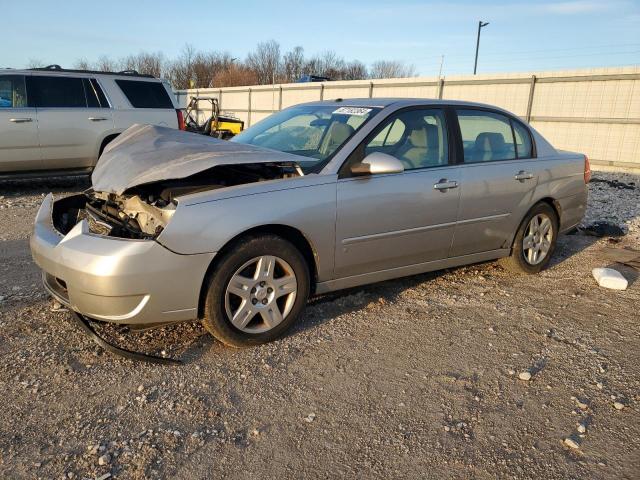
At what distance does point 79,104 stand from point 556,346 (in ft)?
26.6

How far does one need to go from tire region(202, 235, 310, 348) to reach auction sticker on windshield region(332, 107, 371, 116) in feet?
4.51

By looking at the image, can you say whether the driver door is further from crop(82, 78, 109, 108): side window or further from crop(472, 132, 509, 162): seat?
crop(82, 78, 109, 108): side window

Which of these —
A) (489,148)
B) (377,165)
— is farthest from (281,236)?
(489,148)

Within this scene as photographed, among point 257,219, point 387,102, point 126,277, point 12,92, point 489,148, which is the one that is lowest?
point 126,277

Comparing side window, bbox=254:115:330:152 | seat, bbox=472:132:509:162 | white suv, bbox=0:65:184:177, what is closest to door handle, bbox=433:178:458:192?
seat, bbox=472:132:509:162

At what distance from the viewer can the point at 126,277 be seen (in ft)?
9.96

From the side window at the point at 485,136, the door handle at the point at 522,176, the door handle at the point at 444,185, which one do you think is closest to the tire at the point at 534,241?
the door handle at the point at 522,176

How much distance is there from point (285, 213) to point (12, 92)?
6874mm

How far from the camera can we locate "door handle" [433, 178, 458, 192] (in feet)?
14.1

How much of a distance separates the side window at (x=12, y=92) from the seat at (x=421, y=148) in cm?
673

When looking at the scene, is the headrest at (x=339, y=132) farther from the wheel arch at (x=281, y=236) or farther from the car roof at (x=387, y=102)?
the wheel arch at (x=281, y=236)

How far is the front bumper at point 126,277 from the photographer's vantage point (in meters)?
3.04

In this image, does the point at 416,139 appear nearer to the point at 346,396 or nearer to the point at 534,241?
the point at 534,241

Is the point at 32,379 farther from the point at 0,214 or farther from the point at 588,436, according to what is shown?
the point at 0,214
